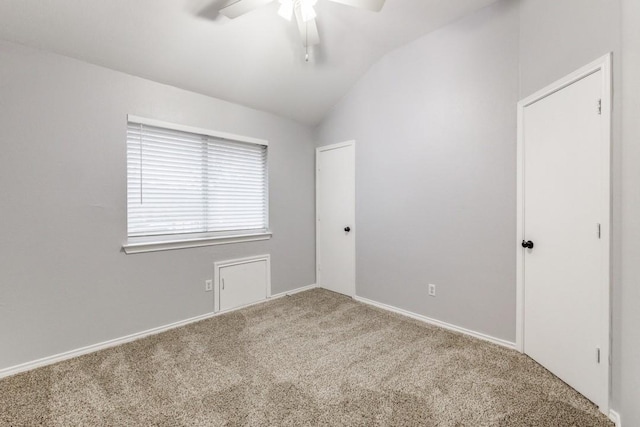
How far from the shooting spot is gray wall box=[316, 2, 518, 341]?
2.32 meters

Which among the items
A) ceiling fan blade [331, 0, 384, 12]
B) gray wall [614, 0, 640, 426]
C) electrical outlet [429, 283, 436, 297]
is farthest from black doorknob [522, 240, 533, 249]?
ceiling fan blade [331, 0, 384, 12]

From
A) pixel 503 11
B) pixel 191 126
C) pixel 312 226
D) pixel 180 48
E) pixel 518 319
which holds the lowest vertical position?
pixel 518 319

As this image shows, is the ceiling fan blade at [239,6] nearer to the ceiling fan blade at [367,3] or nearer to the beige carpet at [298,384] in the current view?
the ceiling fan blade at [367,3]

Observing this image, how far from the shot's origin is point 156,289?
2656mm

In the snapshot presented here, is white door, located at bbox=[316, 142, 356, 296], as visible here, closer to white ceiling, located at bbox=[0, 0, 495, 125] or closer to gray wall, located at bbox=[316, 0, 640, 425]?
gray wall, located at bbox=[316, 0, 640, 425]

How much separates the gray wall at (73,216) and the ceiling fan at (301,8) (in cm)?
123

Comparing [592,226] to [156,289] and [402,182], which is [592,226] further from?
[156,289]

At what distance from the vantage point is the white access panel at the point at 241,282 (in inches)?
122

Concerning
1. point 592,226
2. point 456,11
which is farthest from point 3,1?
point 592,226

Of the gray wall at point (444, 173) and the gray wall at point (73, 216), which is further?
the gray wall at point (444, 173)

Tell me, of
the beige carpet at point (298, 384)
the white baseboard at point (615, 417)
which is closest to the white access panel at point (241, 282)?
the beige carpet at point (298, 384)

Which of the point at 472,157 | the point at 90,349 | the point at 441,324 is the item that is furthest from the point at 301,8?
the point at 90,349

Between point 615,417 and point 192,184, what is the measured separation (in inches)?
142

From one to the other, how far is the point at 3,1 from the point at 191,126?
1373 millimetres
